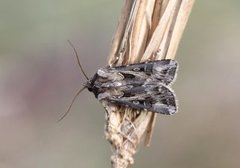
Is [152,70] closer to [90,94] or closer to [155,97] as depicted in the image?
[155,97]

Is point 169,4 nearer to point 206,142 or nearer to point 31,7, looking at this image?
point 206,142

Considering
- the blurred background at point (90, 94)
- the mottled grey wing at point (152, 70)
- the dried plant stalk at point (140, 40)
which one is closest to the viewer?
the dried plant stalk at point (140, 40)

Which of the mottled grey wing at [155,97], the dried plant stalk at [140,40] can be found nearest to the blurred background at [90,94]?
the mottled grey wing at [155,97]

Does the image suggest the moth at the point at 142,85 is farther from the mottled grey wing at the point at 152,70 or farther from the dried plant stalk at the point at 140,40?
the dried plant stalk at the point at 140,40

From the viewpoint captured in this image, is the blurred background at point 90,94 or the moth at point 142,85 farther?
the blurred background at point 90,94

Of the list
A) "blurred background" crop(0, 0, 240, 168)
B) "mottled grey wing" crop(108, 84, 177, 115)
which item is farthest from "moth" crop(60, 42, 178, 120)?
"blurred background" crop(0, 0, 240, 168)

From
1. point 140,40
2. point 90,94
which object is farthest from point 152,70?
point 90,94

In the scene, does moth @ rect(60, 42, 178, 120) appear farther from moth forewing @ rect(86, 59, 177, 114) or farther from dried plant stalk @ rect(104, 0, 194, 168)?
dried plant stalk @ rect(104, 0, 194, 168)

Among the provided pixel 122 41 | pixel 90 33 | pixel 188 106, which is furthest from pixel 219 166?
pixel 122 41
